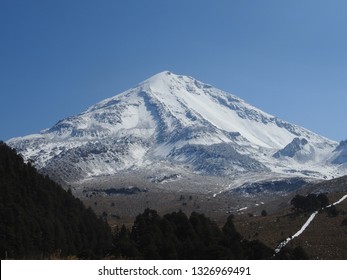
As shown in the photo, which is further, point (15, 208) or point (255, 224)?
point (255, 224)

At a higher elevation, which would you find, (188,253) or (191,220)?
(191,220)

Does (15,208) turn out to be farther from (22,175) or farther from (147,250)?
(147,250)

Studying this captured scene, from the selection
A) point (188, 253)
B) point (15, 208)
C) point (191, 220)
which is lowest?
point (188, 253)
